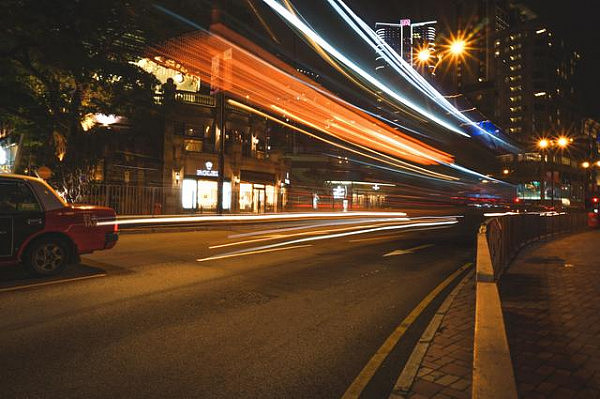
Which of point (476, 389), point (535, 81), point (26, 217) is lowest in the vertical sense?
point (476, 389)

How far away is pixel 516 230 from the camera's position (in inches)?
530

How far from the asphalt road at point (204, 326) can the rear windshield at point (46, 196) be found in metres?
1.35

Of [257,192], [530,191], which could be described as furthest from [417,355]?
[530,191]

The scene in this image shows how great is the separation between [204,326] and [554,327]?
4.37 metres

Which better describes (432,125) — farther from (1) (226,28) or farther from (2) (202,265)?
(2) (202,265)

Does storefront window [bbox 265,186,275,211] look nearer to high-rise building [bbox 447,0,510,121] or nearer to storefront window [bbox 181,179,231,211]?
storefront window [bbox 181,179,231,211]

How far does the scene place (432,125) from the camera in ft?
206

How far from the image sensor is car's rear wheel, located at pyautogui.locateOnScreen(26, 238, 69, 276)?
7902 millimetres

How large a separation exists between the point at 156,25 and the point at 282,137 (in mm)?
27565

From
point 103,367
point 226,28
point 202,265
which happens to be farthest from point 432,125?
point 103,367

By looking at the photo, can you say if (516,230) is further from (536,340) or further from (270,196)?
(270,196)

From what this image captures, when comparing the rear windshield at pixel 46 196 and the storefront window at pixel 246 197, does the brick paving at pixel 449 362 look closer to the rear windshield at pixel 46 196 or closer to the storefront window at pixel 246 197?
the rear windshield at pixel 46 196

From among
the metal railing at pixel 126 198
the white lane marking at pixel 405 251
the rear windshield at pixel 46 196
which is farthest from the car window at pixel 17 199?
the metal railing at pixel 126 198

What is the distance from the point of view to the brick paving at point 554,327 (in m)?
3.81
